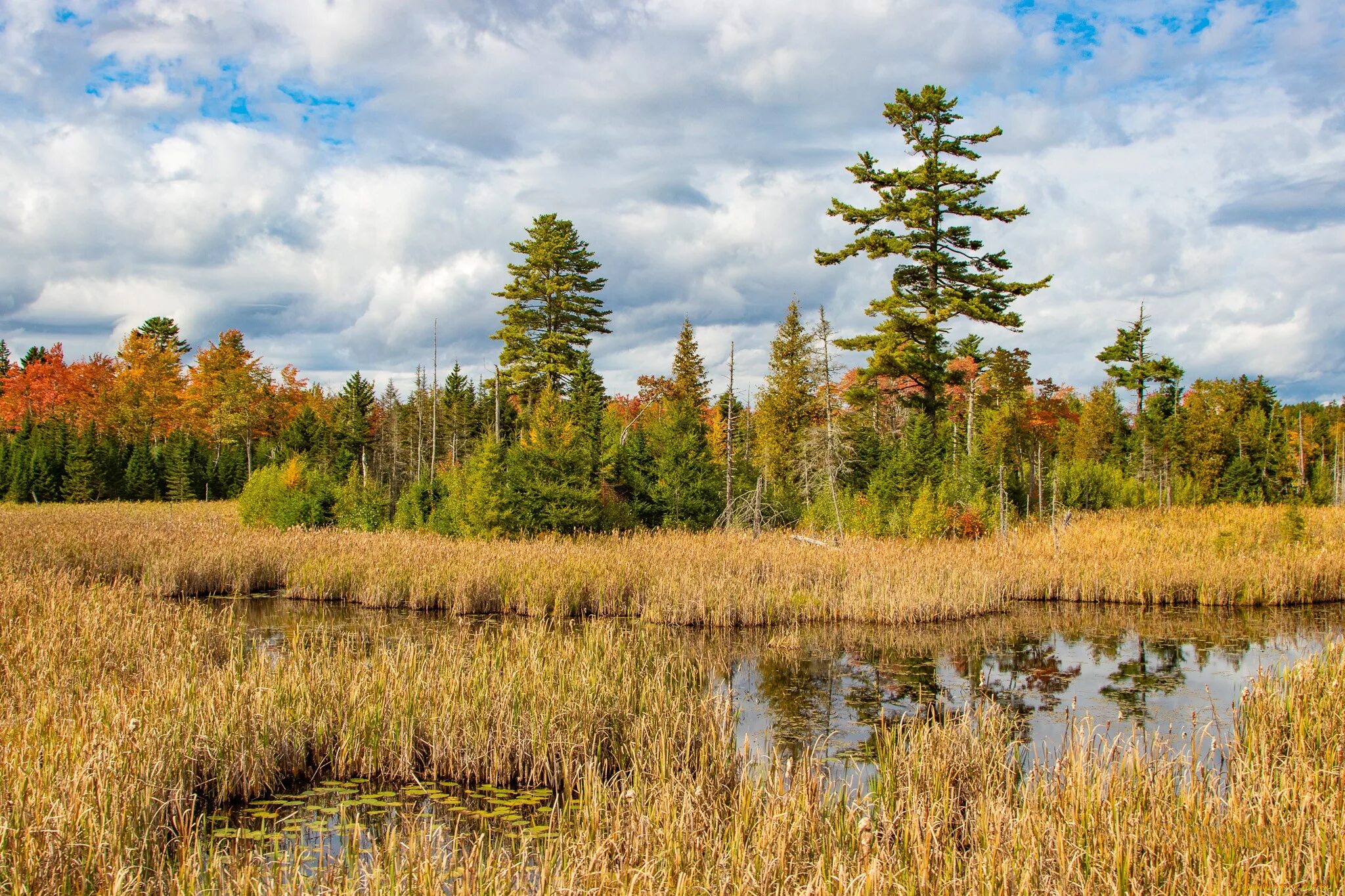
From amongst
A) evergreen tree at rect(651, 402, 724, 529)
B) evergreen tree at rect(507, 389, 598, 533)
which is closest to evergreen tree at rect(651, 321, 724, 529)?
evergreen tree at rect(651, 402, 724, 529)

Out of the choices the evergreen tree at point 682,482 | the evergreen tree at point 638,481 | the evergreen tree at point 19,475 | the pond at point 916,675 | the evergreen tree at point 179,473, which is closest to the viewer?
the pond at point 916,675

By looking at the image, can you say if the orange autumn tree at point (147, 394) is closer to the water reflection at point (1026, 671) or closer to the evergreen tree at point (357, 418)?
the evergreen tree at point (357, 418)

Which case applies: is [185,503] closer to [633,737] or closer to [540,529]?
[540,529]

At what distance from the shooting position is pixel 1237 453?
46969 millimetres

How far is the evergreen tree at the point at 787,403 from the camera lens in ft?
116

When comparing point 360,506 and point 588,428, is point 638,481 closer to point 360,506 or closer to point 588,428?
point 588,428

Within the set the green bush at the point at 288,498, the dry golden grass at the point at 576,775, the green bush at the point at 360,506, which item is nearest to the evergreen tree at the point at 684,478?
the green bush at the point at 360,506

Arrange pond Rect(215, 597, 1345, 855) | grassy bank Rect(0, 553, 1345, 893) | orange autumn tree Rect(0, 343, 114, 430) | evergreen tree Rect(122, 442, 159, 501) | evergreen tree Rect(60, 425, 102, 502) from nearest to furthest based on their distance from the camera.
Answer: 1. grassy bank Rect(0, 553, 1345, 893)
2. pond Rect(215, 597, 1345, 855)
3. evergreen tree Rect(60, 425, 102, 502)
4. evergreen tree Rect(122, 442, 159, 501)
5. orange autumn tree Rect(0, 343, 114, 430)

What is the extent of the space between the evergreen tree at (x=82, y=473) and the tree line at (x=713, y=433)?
0.42ft

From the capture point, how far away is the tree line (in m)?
26.1

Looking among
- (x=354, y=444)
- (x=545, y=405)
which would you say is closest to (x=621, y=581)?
(x=545, y=405)

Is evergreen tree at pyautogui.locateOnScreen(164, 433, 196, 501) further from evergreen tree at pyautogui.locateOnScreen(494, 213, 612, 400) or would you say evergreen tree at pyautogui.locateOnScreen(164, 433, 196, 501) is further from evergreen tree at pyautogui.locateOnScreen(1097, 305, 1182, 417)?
evergreen tree at pyautogui.locateOnScreen(1097, 305, 1182, 417)

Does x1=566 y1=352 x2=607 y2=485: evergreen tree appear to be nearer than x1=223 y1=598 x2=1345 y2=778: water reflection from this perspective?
No

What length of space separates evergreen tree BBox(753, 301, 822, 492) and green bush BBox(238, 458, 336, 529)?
16.8 metres
